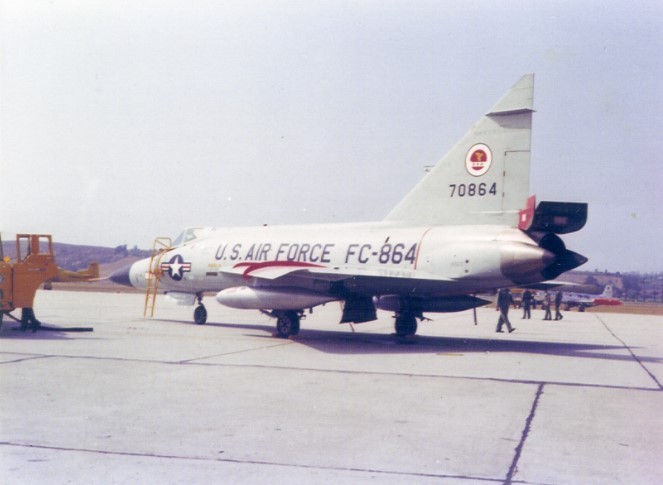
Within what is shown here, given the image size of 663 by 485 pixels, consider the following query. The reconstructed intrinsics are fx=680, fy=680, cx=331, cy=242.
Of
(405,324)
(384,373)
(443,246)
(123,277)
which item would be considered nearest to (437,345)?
(405,324)

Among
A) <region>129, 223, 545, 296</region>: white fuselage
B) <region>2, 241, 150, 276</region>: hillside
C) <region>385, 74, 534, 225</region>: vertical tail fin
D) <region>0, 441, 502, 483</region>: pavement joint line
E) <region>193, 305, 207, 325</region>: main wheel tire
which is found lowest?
<region>2, 241, 150, 276</region>: hillside

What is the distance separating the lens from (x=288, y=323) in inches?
612

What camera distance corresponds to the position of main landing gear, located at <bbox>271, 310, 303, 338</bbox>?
51.0 feet

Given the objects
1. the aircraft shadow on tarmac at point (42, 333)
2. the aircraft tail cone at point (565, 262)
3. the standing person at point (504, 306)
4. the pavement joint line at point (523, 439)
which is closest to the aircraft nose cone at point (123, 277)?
the aircraft shadow on tarmac at point (42, 333)

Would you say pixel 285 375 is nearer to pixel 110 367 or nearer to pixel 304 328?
pixel 110 367

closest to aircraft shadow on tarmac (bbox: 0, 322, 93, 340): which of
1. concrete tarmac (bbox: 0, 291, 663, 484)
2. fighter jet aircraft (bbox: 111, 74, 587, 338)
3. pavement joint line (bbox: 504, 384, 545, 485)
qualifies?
concrete tarmac (bbox: 0, 291, 663, 484)

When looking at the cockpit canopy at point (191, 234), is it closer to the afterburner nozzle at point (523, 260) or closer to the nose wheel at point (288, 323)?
the nose wheel at point (288, 323)

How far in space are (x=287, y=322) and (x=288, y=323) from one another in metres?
0.03

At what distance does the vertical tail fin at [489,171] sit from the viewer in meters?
13.3

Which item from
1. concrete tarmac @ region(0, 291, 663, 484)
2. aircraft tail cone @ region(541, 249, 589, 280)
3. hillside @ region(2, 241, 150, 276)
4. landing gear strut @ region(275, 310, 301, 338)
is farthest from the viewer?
hillside @ region(2, 241, 150, 276)

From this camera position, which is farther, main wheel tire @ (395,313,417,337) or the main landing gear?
main wheel tire @ (395,313,417,337)

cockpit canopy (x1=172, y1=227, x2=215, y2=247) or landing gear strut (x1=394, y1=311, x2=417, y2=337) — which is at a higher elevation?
cockpit canopy (x1=172, y1=227, x2=215, y2=247)

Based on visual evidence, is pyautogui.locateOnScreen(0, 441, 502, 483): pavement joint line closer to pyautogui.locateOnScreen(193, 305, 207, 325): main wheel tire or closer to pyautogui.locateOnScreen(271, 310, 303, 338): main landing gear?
pyautogui.locateOnScreen(271, 310, 303, 338): main landing gear

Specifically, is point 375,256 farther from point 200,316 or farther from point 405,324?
point 200,316
